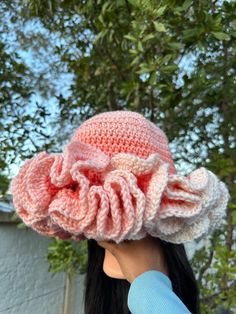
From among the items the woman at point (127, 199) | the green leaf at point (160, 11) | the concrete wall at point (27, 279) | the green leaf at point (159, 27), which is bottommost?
the concrete wall at point (27, 279)

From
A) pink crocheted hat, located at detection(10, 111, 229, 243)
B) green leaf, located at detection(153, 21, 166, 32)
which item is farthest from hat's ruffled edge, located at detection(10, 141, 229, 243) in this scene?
green leaf, located at detection(153, 21, 166, 32)

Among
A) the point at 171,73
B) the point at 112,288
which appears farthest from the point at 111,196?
the point at 171,73

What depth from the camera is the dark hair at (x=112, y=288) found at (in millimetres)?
937

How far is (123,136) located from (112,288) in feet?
1.66

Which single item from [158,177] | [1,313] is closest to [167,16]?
[158,177]

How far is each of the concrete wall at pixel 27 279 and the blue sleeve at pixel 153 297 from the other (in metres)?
1.41

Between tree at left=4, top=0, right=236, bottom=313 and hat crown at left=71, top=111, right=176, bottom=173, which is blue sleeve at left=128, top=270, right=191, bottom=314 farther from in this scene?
tree at left=4, top=0, right=236, bottom=313

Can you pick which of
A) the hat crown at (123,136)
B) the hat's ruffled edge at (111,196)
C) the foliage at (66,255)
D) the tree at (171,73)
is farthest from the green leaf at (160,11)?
the foliage at (66,255)

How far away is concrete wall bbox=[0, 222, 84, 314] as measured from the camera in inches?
78.0

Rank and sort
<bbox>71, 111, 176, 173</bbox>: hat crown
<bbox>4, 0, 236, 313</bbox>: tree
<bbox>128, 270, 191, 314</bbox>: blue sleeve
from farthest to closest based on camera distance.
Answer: <bbox>4, 0, 236, 313</bbox>: tree, <bbox>71, 111, 176, 173</bbox>: hat crown, <bbox>128, 270, 191, 314</bbox>: blue sleeve

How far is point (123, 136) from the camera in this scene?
2.52 ft

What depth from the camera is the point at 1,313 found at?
1.94 meters

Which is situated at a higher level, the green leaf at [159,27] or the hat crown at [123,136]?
the green leaf at [159,27]

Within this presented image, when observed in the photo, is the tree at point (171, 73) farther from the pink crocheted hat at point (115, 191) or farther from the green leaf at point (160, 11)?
the pink crocheted hat at point (115, 191)
